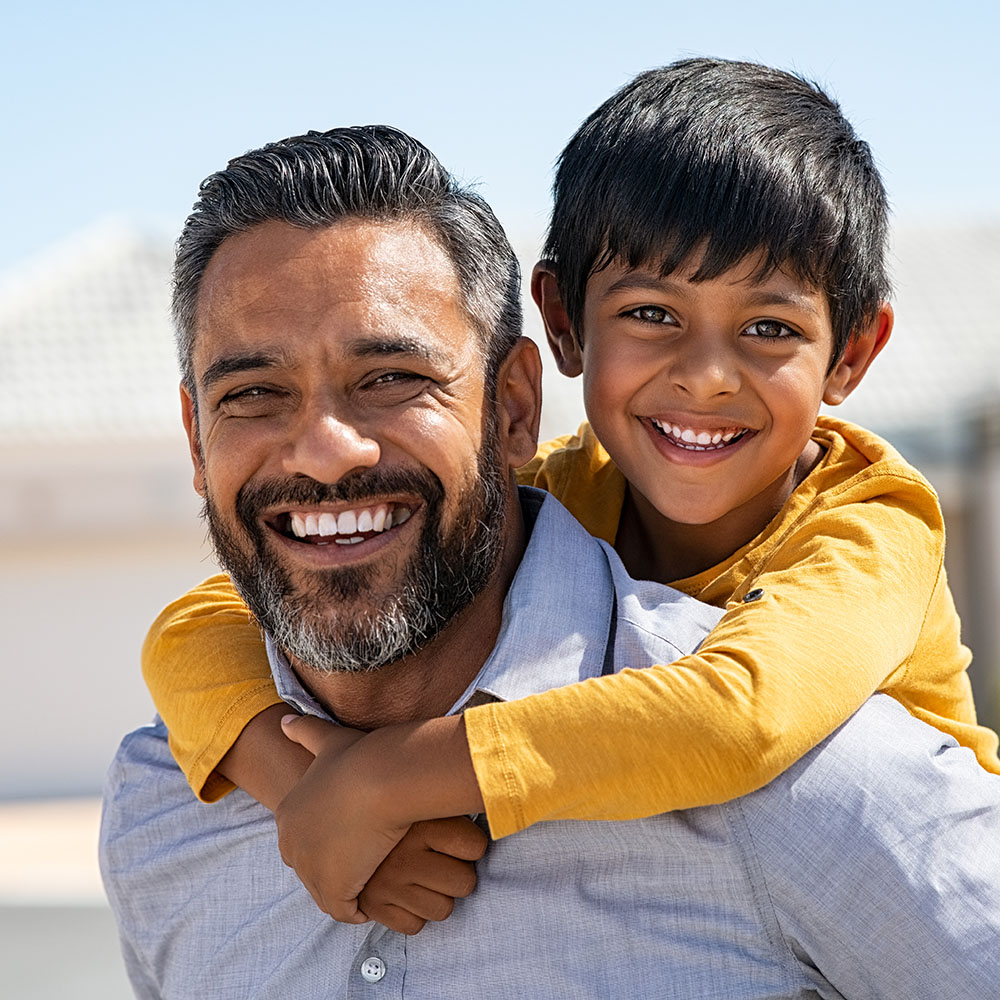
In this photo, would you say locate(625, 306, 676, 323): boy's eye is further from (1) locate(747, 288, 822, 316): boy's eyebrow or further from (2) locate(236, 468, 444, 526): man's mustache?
(2) locate(236, 468, 444, 526): man's mustache

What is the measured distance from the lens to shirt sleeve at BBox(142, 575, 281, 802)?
2.46 metres

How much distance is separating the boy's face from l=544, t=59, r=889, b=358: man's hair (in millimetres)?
47

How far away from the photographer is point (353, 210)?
7.73ft

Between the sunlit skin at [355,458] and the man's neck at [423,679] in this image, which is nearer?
the sunlit skin at [355,458]

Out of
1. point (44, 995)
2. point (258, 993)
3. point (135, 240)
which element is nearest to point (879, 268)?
A: point (258, 993)

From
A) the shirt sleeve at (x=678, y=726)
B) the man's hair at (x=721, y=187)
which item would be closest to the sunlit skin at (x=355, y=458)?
the shirt sleeve at (x=678, y=726)

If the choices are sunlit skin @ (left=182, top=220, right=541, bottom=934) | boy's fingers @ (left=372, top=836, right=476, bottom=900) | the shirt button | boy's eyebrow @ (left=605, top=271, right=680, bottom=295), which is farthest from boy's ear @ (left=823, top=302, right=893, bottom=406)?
the shirt button

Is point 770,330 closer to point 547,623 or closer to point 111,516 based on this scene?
point 547,623

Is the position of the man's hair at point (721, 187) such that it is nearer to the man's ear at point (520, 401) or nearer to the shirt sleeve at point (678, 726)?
the man's ear at point (520, 401)

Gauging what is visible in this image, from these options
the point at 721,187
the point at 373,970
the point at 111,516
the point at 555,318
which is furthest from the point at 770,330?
the point at 111,516

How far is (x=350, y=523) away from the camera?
2.28 meters

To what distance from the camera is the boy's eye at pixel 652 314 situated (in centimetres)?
269

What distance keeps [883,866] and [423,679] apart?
853 millimetres

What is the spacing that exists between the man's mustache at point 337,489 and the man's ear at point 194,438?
0.23 m
